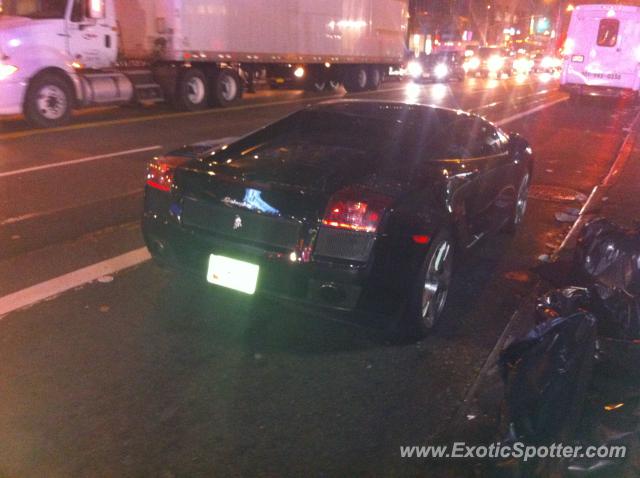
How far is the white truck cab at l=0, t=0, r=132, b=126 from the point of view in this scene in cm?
1184

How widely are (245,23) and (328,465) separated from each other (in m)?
16.6

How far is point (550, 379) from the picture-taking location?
2.95m

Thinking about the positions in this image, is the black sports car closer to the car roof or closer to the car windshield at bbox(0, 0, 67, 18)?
the car roof

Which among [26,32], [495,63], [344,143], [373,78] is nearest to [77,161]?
[26,32]

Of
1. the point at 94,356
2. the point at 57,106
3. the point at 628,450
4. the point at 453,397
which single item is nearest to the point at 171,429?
the point at 94,356

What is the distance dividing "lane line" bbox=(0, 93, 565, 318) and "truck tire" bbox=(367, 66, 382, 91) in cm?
2092

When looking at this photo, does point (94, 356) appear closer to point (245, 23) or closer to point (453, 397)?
point (453, 397)

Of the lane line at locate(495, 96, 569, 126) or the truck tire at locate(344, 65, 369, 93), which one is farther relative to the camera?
the truck tire at locate(344, 65, 369, 93)

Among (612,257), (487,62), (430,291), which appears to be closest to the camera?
(430,291)

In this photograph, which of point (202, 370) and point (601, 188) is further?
point (601, 188)

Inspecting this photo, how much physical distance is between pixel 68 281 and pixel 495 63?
41.0 meters

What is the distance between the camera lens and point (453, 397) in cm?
364

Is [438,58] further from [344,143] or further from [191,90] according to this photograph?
[344,143]

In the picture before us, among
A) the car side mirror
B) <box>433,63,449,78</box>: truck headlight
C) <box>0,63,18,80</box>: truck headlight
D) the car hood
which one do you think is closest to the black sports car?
the car side mirror
